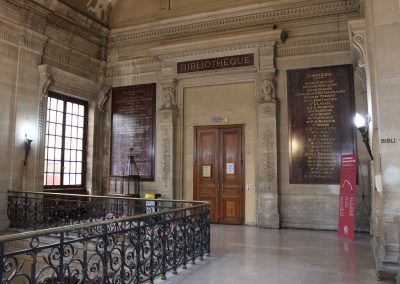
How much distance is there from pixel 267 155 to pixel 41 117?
5.37 metres

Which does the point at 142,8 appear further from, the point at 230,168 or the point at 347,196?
the point at 347,196

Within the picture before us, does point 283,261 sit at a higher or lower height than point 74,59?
lower

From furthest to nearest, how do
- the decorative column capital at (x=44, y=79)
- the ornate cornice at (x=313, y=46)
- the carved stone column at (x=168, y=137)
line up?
the carved stone column at (x=168, y=137), the decorative column capital at (x=44, y=79), the ornate cornice at (x=313, y=46)

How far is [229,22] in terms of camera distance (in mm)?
9039

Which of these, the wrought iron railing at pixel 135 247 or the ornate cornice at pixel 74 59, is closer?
the wrought iron railing at pixel 135 247

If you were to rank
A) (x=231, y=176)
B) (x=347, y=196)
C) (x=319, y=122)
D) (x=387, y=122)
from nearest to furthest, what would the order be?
1. (x=387, y=122)
2. (x=347, y=196)
3. (x=319, y=122)
4. (x=231, y=176)

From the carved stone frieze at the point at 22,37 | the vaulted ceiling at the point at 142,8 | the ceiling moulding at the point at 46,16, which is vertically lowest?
the carved stone frieze at the point at 22,37

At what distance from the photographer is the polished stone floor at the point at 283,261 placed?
4.16 metres

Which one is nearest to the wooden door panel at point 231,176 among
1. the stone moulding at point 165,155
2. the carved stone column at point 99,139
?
the stone moulding at point 165,155

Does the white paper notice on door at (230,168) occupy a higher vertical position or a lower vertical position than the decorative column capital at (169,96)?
lower

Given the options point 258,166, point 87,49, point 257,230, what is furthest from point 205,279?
point 87,49

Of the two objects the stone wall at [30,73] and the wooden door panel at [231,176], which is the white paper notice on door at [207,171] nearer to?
the wooden door panel at [231,176]

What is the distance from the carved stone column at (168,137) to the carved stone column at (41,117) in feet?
9.28

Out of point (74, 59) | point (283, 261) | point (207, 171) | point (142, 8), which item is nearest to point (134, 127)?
point (74, 59)
